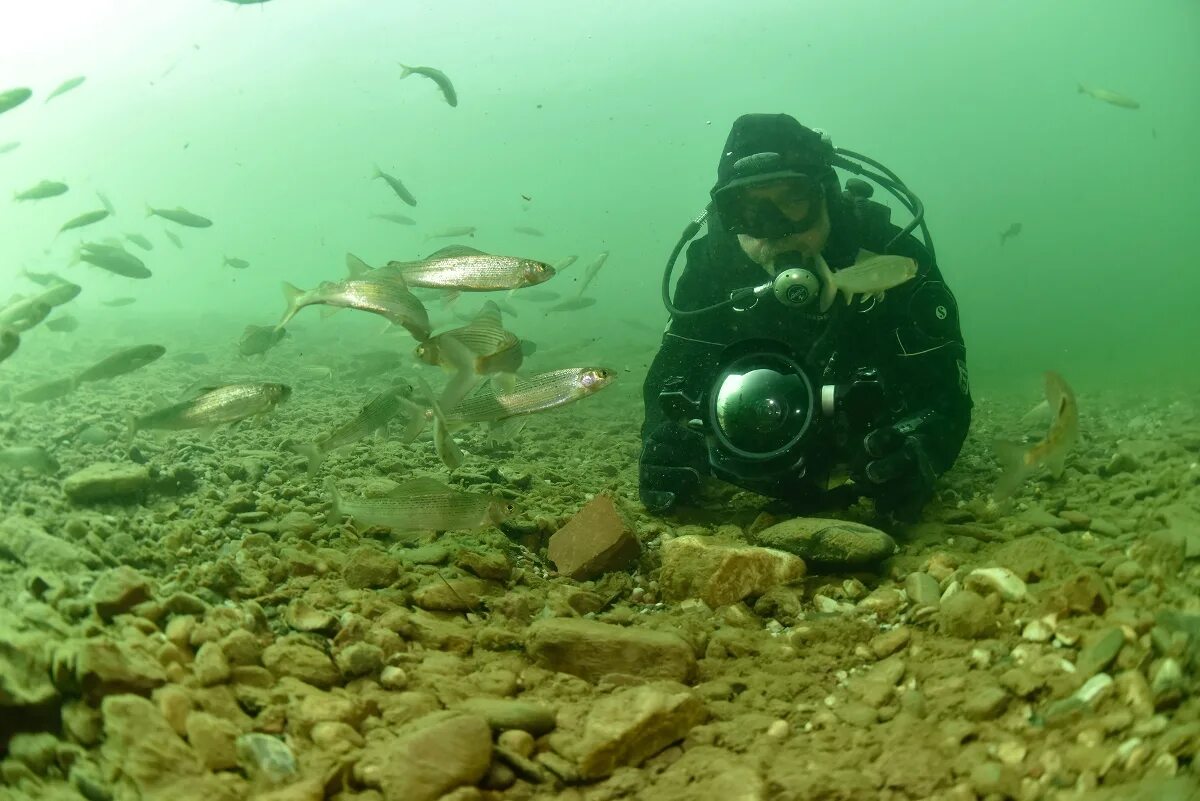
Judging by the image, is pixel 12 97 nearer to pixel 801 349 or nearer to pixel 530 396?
pixel 530 396

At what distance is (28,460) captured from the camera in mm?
3576

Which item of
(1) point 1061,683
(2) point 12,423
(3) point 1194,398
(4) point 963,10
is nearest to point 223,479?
(2) point 12,423

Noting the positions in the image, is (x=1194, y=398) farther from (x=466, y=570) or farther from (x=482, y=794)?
(x=482, y=794)

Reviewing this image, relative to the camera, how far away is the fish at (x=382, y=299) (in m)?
3.50

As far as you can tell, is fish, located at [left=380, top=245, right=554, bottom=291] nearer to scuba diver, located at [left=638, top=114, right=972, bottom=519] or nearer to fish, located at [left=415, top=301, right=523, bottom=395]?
fish, located at [left=415, top=301, right=523, bottom=395]

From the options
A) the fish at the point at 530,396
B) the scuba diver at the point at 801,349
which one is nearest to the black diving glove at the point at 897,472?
the scuba diver at the point at 801,349

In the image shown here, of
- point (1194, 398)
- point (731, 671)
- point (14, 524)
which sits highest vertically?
point (14, 524)

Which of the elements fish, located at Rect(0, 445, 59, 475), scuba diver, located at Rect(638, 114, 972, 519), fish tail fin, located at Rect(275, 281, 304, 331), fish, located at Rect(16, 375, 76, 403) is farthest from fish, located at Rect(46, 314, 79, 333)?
scuba diver, located at Rect(638, 114, 972, 519)

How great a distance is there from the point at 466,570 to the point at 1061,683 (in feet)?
7.86

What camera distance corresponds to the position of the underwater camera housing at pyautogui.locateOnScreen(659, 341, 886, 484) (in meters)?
3.82

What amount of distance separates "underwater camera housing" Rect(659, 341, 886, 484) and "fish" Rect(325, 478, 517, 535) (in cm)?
154

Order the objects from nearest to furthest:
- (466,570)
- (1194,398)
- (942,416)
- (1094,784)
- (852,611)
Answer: (1094,784), (852,611), (466,570), (942,416), (1194,398)

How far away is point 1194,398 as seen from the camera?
8516mm

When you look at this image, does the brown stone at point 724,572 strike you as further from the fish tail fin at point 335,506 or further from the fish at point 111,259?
the fish at point 111,259
